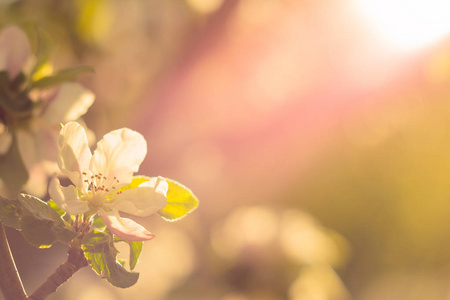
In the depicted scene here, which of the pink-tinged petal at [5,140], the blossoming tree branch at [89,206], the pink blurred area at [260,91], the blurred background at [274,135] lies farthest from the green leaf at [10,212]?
the pink blurred area at [260,91]

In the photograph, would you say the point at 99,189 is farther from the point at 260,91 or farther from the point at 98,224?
the point at 260,91

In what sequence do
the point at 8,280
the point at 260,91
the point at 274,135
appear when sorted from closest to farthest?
the point at 8,280
the point at 260,91
the point at 274,135

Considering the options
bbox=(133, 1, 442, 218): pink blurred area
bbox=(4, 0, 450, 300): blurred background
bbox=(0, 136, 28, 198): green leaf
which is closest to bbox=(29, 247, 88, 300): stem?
bbox=(0, 136, 28, 198): green leaf

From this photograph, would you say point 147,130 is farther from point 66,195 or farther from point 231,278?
point 66,195

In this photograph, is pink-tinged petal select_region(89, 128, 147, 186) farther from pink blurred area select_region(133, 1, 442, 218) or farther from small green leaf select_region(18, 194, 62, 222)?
Answer: pink blurred area select_region(133, 1, 442, 218)

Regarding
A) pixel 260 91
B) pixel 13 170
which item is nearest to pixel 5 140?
pixel 13 170
